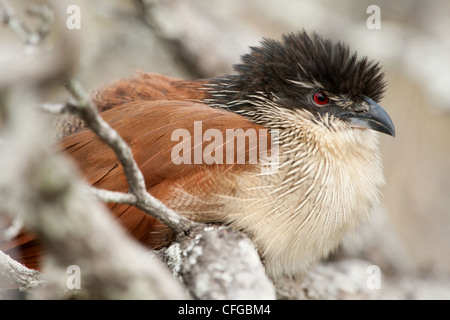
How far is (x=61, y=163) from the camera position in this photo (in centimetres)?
140

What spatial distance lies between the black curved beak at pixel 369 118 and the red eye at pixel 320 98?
142 mm

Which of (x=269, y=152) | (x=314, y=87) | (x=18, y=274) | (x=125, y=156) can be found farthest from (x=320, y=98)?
(x=18, y=274)

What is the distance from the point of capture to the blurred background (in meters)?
5.00

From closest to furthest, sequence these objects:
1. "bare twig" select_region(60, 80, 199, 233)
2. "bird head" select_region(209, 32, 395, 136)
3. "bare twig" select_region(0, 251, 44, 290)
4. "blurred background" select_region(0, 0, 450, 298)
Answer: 1. "bare twig" select_region(60, 80, 199, 233)
2. "bare twig" select_region(0, 251, 44, 290)
3. "bird head" select_region(209, 32, 395, 136)
4. "blurred background" select_region(0, 0, 450, 298)

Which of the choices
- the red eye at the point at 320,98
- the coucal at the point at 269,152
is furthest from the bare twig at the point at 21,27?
the red eye at the point at 320,98

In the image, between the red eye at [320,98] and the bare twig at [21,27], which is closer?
the bare twig at [21,27]

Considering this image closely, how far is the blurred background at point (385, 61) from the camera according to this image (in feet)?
16.4

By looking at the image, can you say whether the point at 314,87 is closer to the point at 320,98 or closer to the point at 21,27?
the point at 320,98

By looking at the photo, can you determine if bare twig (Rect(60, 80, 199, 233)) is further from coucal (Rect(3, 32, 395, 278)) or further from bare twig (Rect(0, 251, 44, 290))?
bare twig (Rect(0, 251, 44, 290))

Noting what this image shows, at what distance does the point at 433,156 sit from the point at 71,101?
17.8 ft

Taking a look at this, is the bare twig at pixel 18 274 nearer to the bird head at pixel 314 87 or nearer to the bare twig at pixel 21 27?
the bare twig at pixel 21 27

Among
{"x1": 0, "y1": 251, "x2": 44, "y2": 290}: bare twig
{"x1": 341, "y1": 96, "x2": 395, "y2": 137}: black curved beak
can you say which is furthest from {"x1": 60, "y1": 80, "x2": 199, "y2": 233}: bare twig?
{"x1": 341, "y1": 96, "x2": 395, "y2": 137}: black curved beak

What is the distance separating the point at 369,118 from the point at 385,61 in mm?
3151
